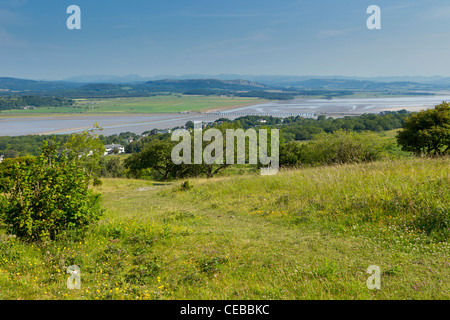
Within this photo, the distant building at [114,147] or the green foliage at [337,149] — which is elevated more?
the green foliage at [337,149]

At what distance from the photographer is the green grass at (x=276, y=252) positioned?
15.3 feet

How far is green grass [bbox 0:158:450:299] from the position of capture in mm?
4660

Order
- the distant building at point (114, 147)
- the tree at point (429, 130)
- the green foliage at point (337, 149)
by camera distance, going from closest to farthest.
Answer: the tree at point (429, 130) → the green foliage at point (337, 149) → the distant building at point (114, 147)

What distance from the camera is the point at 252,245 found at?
671 centimetres

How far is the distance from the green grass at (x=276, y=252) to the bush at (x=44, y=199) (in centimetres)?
38

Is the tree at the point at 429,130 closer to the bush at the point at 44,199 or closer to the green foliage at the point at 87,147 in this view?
the bush at the point at 44,199

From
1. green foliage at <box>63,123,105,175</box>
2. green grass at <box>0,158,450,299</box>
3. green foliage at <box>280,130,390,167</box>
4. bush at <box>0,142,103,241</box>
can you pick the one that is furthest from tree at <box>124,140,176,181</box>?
bush at <box>0,142,103,241</box>

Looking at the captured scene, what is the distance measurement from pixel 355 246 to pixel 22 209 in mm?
7423

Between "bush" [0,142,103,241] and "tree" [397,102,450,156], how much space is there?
28.1 meters

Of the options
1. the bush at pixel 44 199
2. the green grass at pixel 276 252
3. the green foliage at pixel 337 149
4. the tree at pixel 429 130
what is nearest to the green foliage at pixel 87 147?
the green foliage at pixel 337 149

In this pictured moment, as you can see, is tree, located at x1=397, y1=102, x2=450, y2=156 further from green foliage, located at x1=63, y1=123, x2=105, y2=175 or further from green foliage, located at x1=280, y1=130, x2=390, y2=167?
green foliage, located at x1=63, y1=123, x2=105, y2=175
